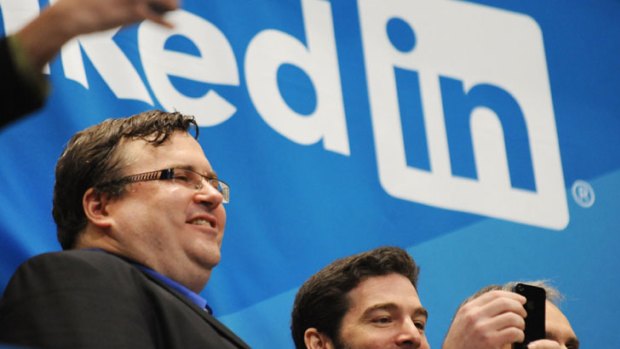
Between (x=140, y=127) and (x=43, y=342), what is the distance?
0.69 meters

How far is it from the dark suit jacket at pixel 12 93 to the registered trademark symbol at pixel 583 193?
2580mm

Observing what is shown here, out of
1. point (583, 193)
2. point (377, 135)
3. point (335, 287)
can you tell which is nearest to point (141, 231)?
point (335, 287)

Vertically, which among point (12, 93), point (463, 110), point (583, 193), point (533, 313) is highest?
point (463, 110)

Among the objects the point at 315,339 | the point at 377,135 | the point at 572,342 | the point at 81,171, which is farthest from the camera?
the point at 377,135

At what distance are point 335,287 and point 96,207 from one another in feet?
1.83

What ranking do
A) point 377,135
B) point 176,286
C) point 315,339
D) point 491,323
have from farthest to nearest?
point 377,135, point 315,339, point 176,286, point 491,323

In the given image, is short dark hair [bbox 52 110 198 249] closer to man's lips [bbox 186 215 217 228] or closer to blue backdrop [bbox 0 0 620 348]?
man's lips [bbox 186 215 217 228]

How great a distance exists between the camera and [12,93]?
976 millimetres

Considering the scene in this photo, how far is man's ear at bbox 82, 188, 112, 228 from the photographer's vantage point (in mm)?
2072

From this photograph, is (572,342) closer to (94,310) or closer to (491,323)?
(491,323)

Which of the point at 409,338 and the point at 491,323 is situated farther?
the point at 409,338

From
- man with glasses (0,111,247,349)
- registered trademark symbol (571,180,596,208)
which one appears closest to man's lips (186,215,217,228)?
man with glasses (0,111,247,349)

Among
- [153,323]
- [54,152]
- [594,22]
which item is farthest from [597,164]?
[153,323]

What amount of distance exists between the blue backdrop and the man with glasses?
366 mm
